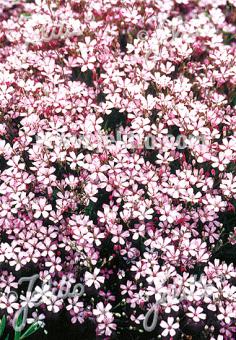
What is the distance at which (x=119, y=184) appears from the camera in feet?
11.8

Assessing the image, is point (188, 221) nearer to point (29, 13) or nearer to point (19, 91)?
point (19, 91)

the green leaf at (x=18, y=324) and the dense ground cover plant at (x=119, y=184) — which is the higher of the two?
the dense ground cover plant at (x=119, y=184)

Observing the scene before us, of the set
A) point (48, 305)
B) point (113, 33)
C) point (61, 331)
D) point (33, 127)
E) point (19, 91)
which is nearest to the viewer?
point (48, 305)

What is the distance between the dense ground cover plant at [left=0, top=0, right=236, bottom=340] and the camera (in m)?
3.43

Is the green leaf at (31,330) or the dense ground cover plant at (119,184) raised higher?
the dense ground cover plant at (119,184)

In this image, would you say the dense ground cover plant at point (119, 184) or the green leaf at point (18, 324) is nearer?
the green leaf at point (18, 324)

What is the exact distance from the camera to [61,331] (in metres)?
3.59

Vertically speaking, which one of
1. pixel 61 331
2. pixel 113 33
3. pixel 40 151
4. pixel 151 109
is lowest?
pixel 61 331

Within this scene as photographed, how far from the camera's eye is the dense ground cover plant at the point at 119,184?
3430mm

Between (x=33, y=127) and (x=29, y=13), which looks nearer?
(x=33, y=127)

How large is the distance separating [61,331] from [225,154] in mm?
1753

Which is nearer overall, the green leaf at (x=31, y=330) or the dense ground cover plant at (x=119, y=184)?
the green leaf at (x=31, y=330)

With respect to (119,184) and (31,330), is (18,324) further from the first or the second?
(119,184)

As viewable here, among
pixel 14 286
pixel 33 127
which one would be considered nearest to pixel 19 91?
pixel 33 127
